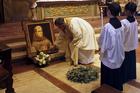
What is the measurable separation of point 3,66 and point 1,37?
260cm

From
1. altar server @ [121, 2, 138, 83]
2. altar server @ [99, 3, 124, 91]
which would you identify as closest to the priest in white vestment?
altar server @ [121, 2, 138, 83]

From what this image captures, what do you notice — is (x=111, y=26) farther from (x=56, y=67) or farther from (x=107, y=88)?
(x=56, y=67)

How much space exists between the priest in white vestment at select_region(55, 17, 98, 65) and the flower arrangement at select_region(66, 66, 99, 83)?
1.82ft

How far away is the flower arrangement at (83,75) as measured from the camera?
3.91 m

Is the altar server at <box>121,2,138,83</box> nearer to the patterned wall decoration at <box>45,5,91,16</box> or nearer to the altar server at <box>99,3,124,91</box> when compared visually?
the altar server at <box>99,3,124,91</box>

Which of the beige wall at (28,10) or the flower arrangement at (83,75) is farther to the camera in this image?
the beige wall at (28,10)

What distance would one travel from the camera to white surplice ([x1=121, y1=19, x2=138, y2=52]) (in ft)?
11.6

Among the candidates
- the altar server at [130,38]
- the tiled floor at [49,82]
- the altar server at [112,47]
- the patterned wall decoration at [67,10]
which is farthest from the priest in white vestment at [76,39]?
the patterned wall decoration at [67,10]

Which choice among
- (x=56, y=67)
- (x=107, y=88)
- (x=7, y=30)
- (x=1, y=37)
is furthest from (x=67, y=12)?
(x=107, y=88)

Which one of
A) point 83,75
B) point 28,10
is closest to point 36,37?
point 83,75

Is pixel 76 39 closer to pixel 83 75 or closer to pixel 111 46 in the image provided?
pixel 83 75

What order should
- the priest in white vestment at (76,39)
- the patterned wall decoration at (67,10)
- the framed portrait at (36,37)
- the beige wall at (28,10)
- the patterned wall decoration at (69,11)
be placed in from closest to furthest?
the priest in white vestment at (76,39) < the framed portrait at (36,37) < the beige wall at (28,10) < the patterned wall decoration at (67,10) < the patterned wall decoration at (69,11)

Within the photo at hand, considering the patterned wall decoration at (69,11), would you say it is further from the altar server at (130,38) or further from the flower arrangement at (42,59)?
the altar server at (130,38)

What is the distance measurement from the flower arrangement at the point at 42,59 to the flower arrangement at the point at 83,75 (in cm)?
66
